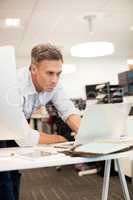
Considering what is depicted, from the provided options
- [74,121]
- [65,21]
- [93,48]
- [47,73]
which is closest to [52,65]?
[47,73]

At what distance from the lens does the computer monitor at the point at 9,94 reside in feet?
4.20

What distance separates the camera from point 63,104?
1.98 meters

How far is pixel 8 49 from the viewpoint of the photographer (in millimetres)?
1301

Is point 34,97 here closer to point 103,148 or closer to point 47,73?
point 47,73

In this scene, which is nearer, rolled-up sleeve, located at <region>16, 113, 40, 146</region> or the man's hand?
rolled-up sleeve, located at <region>16, 113, 40, 146</region>

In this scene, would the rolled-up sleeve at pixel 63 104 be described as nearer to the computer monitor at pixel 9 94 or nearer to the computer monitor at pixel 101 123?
the computer monitor at pixel 101 123

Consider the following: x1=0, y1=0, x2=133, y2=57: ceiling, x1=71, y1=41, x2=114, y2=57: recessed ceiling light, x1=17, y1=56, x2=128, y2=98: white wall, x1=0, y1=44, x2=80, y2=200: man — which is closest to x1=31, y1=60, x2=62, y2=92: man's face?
x1=0, y1=44, x2=80, y2=200: man

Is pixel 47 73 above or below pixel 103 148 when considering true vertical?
above

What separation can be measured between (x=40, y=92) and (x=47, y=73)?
26 cm

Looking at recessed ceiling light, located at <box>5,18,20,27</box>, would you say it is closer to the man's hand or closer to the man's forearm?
the man's forearm

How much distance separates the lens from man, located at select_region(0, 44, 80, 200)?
1.47 meters

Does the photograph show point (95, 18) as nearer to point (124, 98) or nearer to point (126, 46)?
point (124, 98)

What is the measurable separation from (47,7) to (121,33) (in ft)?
8.77

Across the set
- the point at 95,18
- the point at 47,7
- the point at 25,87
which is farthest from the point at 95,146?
the point at 95,18
